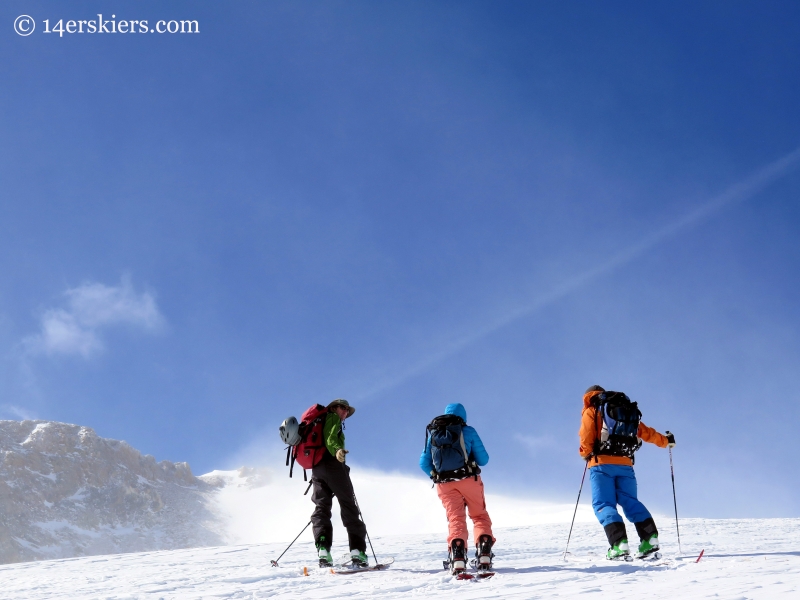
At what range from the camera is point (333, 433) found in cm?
831

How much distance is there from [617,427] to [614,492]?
86 cm

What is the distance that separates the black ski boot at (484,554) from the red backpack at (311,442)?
8.33 ft

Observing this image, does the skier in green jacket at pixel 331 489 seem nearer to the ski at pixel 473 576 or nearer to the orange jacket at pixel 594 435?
the ski at pixel 473 576

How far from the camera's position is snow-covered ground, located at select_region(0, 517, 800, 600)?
557 centimetres

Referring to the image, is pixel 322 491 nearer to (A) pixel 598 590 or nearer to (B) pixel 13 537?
(A) pixel 598 590

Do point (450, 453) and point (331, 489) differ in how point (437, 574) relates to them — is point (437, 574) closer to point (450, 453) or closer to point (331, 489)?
point (450, 453)

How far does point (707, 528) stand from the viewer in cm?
1355

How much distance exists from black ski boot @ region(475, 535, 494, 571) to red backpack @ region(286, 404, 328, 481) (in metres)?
2.54

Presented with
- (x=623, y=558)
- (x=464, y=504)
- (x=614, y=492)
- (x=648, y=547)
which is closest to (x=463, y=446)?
(x=464, y=504)

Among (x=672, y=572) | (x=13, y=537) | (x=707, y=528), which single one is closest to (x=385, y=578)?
(x=672, y=572)

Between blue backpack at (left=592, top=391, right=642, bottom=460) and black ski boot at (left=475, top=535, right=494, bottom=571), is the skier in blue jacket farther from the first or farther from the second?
blue backpack at (left=592, top=391, right=642, bottom=460)

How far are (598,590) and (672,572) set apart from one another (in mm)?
1319

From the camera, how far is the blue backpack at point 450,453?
7609 mm

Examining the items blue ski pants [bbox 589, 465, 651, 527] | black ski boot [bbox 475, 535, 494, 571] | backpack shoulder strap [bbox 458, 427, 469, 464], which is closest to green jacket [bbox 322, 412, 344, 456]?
backpack shoulder strap [bbox 458, 427, 469, 464]
